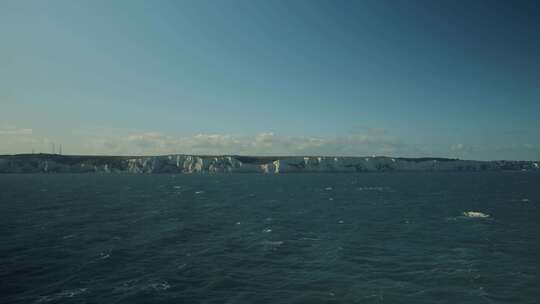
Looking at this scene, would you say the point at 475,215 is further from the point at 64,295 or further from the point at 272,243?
the point at 64,295

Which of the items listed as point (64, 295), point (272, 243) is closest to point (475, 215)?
point (272, 243)

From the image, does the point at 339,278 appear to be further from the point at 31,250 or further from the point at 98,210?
the point at 98,210

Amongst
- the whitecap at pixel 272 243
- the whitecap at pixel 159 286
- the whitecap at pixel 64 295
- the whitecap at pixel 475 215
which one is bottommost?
the whitecap at pixel 64 295

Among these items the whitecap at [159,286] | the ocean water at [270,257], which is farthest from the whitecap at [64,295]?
the whitecap at [159,286]

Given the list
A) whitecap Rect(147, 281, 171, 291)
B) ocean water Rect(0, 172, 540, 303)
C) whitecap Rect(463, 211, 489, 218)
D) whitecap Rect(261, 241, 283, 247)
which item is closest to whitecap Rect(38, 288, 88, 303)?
→ ocean water Rect(0, 172, 540, 303)

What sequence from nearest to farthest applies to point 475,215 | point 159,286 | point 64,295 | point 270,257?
point 64,295 → point 159,286 → point 270,257 → point 475,215

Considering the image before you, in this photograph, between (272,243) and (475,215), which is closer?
(272,243)

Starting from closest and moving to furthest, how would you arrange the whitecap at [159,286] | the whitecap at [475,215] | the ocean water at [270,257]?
the ocean water at [270,257] → the whitecap at [159,286] → the whitecap at [475,215]

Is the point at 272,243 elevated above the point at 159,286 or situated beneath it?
elevated above

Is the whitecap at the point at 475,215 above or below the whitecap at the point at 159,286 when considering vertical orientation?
above

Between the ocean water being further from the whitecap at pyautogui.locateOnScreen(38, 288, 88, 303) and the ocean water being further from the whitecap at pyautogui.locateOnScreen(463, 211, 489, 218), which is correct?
the whitecap at pyautogui.locateOnScreen(463, 211, 489, 218)

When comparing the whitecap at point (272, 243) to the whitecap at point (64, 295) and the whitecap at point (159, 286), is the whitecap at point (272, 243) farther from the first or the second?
the whitecap at point (64, 295)

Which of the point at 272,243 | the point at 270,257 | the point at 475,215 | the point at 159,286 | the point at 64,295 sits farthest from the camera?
the point at 475,215
